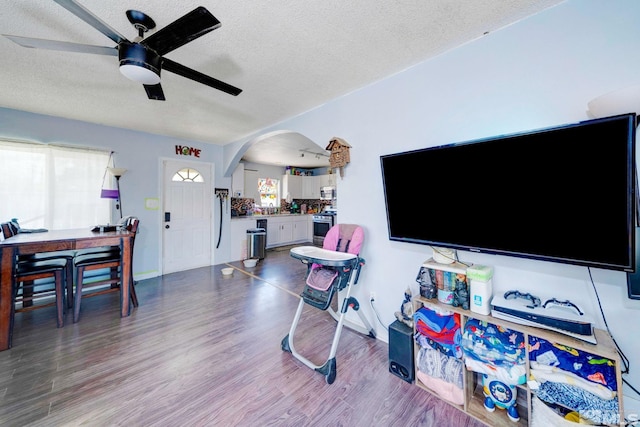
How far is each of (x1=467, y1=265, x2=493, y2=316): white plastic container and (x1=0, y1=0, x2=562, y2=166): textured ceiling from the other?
1691mm

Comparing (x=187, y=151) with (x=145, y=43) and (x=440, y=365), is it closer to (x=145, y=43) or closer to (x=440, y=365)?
(x=145, y=43)

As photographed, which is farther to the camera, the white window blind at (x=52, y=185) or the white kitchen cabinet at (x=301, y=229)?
the white kitchen cabinet at (x=301, y=229)

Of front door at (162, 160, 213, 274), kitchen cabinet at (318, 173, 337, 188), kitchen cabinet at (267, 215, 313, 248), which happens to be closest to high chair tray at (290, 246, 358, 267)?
front door at (162, 160, 213, 274)

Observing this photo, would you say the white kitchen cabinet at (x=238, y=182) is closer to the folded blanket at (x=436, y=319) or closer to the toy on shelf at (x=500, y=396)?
the folded blanket at (x=436, y=319)

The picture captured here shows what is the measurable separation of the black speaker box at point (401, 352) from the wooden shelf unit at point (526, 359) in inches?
2.0

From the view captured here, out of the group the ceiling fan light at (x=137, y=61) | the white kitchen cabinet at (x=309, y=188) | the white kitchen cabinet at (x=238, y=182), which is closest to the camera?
the ceiling fan light at (x=137, y=61)

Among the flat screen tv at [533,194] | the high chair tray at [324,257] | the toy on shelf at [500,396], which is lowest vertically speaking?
the toy on shelf at [500,396]

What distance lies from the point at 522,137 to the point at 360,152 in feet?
A: 4.51

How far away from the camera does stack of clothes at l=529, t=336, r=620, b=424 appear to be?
3.55 ft

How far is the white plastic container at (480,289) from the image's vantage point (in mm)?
1478

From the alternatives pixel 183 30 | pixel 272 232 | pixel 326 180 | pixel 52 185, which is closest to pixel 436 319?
pixel 183 30

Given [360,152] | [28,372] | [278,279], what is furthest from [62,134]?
[360,152]

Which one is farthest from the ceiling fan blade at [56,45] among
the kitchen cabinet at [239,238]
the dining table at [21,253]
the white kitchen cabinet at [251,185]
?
the white kitchen cabinet at [251,185]

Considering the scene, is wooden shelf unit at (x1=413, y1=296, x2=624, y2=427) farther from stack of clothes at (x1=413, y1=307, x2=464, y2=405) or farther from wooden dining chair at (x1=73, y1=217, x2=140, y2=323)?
wooden dining chair at (x1=73, y1=217, x2=140, y2=323)
